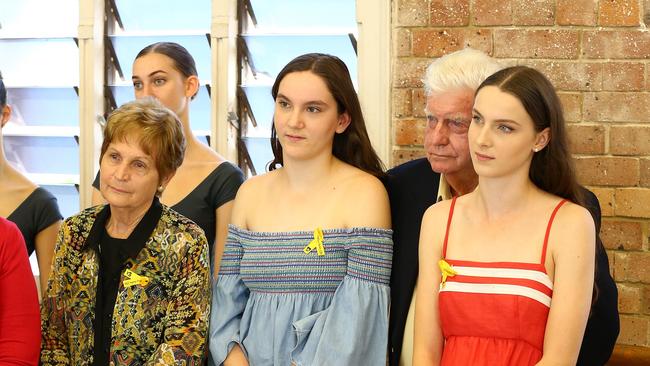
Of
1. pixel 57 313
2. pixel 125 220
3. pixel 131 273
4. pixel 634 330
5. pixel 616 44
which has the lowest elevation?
pixel 634 330

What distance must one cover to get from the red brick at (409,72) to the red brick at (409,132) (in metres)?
0.11

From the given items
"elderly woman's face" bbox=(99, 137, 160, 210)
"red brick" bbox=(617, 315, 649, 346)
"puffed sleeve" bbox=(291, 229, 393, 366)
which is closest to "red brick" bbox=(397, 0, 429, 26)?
"puffed sleeve" bbox=(291, 229, 393, 366)

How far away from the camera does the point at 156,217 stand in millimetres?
2275

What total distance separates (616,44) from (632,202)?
45 cm

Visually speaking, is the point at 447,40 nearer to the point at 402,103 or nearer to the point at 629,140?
the point at 402,103

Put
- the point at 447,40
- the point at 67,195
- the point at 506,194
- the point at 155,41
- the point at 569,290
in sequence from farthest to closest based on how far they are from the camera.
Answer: the point at 67,195 → the point at 155,41 → the point at 447,40 → the point at 506,194 → the point at 569,290

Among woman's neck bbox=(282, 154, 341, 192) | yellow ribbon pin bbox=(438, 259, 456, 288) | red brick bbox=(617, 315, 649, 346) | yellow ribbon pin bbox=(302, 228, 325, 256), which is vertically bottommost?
red brick bbox=(617, 315, 649, 346)

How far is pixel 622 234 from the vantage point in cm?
262

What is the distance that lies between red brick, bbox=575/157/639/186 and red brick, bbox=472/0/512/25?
460mm

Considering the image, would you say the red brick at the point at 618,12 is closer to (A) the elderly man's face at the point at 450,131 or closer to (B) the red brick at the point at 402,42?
(B) the red brick at the point at 402,42

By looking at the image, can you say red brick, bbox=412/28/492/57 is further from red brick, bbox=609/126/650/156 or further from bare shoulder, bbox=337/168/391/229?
bare shoulder, bbox=337/168/391/229

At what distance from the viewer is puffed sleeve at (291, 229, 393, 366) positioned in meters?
2.12

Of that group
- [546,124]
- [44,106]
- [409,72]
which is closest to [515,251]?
[546,124]

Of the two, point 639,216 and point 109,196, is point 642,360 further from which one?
point 109,196
